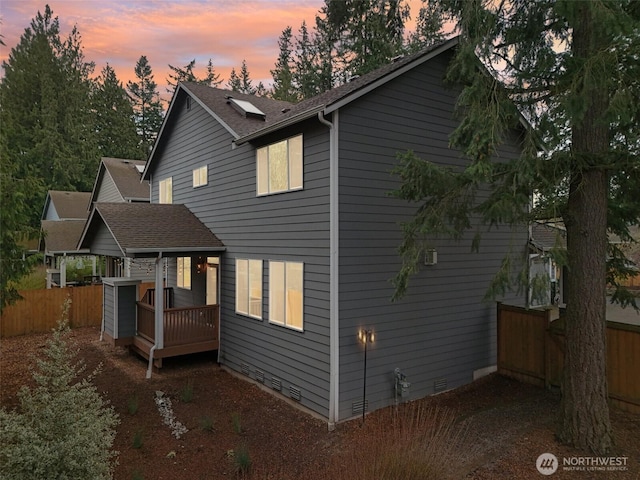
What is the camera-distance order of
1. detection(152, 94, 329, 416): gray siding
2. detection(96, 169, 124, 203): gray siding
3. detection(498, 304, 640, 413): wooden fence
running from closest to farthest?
detection(498, 304, 640, 413): wooden fence < detection(152, 94, 329, 416): gray siding < detection(96, 169, 124, 203): gray siding

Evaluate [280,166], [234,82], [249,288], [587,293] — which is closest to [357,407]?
[249,288]

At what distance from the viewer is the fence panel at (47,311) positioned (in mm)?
13836

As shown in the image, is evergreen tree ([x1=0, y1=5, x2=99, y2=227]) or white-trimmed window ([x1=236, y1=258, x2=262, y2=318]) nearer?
white-trimmed window ([x1=236, y1=258, x2=262, y2=318])

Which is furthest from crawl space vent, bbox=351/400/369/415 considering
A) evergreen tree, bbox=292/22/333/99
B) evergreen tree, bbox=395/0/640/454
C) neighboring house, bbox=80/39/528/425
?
evergreen tree, bbox=292/22/333/99

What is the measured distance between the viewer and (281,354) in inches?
336

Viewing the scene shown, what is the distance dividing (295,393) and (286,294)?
1918 millimetres

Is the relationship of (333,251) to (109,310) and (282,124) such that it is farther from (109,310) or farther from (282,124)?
(109,310)

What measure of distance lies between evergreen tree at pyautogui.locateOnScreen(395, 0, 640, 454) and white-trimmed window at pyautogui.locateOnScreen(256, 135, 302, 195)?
2762 millimetres

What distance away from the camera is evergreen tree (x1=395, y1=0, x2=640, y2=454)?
5.24 m

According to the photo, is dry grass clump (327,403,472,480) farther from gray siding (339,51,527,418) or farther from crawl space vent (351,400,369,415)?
gray siding (339,51,527,418)

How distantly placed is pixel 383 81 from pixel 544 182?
11.4 ft

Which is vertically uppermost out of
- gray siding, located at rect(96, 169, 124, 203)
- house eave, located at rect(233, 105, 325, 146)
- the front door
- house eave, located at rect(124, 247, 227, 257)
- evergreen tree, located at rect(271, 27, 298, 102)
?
evergreen tree, located at rect(271, 27, 298, 102)

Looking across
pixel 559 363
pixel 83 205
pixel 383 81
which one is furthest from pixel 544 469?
pixel 83 205

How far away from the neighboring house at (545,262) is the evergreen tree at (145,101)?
122 feet
